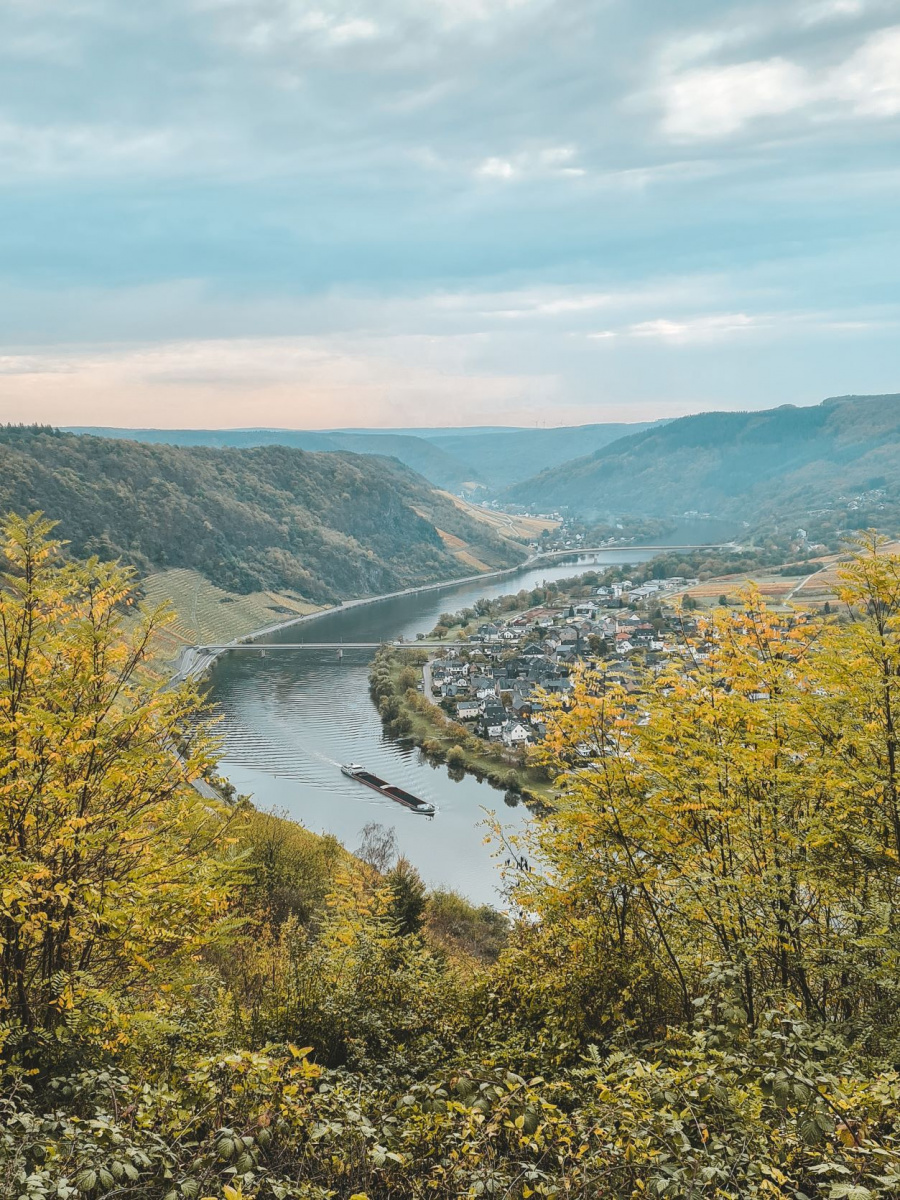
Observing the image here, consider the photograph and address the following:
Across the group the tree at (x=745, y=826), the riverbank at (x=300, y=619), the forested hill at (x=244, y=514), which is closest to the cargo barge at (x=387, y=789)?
the riverbank at (x=300, y=619)

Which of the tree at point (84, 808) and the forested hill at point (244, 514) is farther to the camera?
the forested hill at point (244, 514)

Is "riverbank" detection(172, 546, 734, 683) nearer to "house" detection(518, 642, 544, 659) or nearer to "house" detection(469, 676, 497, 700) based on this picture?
"house" detection(469, 676, 497, 700)

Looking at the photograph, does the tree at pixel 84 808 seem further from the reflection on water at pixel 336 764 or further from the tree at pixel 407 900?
the tree at pixel 407 900

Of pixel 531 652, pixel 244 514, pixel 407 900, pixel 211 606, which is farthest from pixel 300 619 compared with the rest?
pixel 407 900

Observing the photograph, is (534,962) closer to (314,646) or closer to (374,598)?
(314,646)

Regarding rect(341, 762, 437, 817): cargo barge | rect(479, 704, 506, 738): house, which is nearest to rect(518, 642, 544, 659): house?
rect(479, 704, 506, 738): house

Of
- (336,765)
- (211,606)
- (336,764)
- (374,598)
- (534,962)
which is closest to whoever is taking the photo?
(534,962)

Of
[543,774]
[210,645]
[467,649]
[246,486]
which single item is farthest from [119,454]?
[543,774]

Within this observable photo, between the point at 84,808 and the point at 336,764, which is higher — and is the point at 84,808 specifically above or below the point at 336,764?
above
